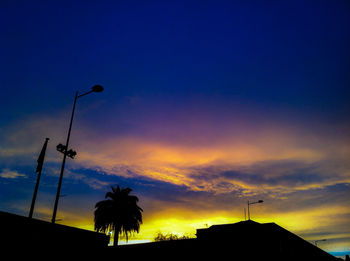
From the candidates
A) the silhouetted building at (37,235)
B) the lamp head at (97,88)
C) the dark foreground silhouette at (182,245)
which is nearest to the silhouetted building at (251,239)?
the dark foreground silhouette at (182,245)

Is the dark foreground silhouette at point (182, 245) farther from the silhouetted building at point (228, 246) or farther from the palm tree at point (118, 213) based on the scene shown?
the palm tree at point (118, 213)

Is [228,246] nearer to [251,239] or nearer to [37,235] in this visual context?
[251,239]

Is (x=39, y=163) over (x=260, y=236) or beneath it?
over

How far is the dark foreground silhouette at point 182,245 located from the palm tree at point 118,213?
512 inches

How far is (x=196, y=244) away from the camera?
23.6 m

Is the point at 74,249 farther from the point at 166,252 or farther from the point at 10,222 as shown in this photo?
the point at 166,252

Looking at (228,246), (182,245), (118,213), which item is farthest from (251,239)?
(118,213)

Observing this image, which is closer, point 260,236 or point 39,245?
point 39,245

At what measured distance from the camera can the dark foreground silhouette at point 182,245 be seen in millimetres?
12977

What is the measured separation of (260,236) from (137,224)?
18.7m

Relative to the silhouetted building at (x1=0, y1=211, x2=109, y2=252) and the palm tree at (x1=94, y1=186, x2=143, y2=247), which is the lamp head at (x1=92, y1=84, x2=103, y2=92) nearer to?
the silhouetted building at (x1=0, y1=211, x2=109, y2=252)

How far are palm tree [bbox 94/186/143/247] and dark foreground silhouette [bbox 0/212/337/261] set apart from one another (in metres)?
13.0

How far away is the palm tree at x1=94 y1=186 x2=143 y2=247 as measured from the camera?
119ft

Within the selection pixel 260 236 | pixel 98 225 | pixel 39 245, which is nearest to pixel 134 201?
pixel 98 225
